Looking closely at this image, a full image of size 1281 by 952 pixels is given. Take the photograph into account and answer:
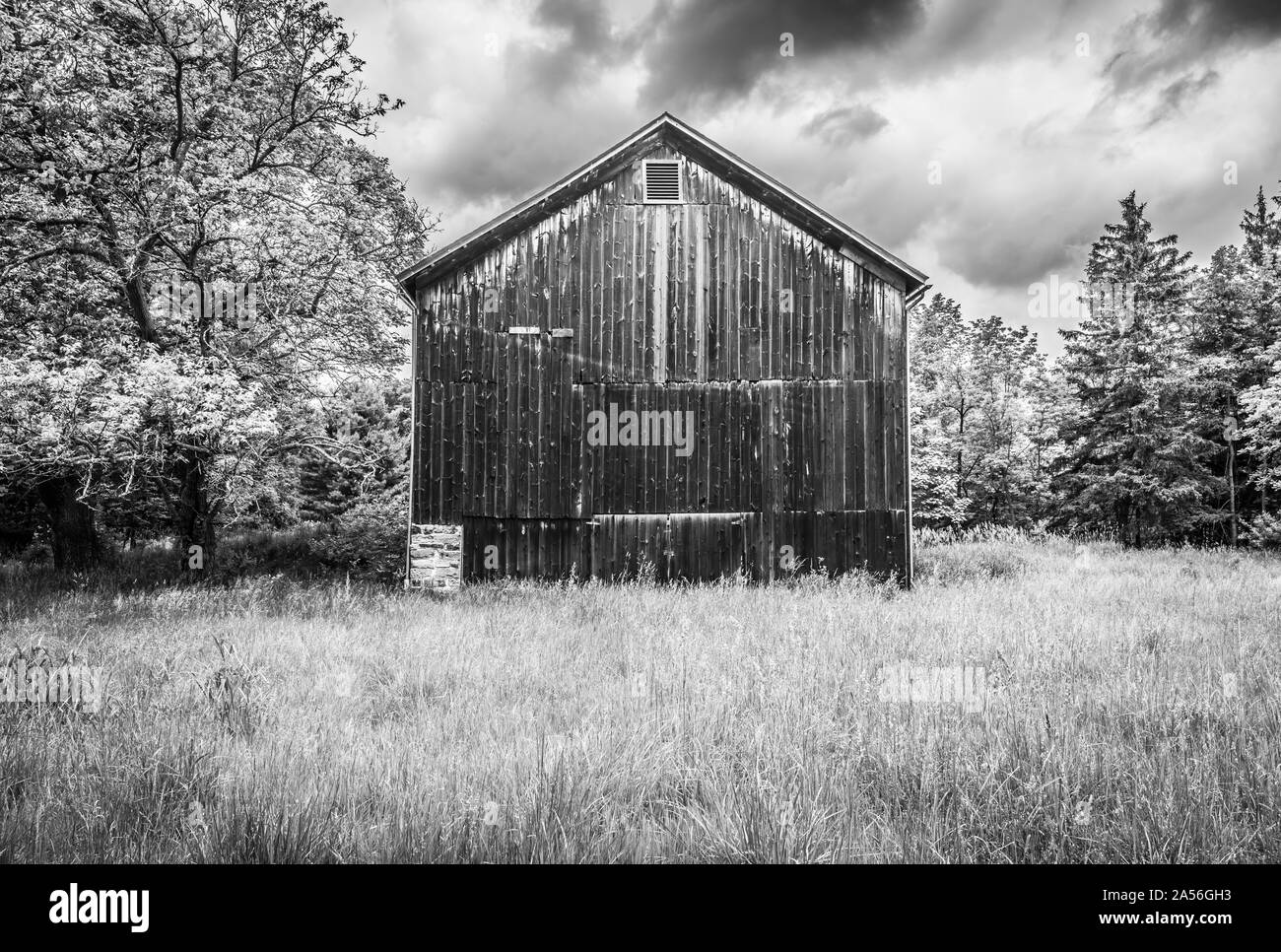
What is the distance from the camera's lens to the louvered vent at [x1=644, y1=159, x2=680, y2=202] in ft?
39.9

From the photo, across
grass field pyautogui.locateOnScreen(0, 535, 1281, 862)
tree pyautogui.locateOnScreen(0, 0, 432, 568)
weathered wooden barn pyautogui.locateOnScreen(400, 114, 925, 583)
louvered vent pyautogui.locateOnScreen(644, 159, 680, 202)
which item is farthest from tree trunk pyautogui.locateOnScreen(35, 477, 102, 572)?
louvered vent pyautogui.locateOnScreen(644, 159, 680, 202)

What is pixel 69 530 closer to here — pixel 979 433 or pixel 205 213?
pixel 205 213

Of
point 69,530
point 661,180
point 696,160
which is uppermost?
point 696,160

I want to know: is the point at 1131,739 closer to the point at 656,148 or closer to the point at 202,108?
the point at 656,148

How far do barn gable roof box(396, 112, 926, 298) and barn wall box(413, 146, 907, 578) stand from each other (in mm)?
181

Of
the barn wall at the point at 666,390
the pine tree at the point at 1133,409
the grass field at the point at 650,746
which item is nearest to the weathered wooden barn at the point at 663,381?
the barn wall at the point at 666,390

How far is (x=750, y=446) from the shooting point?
12.0 m

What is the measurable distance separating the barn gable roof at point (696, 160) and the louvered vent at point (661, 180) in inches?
12.8

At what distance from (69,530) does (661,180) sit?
48.4 ft

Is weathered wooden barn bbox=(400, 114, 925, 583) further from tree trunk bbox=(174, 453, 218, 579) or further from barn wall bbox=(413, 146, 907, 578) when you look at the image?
tree trunk bbox=(174, 453, 218, 579)

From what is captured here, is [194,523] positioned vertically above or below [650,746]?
above

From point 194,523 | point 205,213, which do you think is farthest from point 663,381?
point 194,523

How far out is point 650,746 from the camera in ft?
11.5
